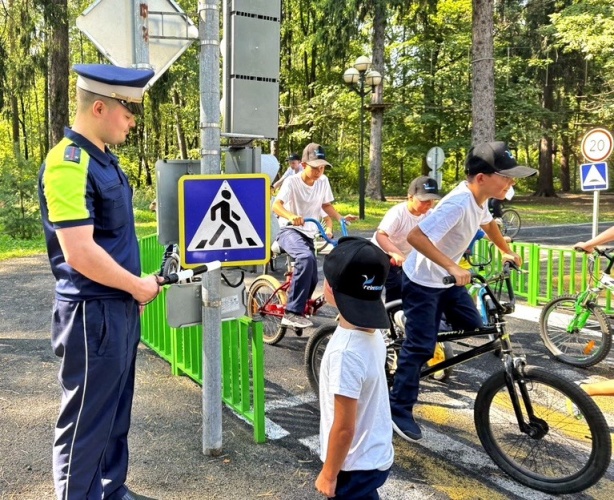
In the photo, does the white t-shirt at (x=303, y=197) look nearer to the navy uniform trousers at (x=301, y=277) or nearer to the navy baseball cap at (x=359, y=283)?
the navy uniform trousers at (x=301, y=277)

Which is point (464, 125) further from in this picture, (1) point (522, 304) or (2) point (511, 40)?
(1) point (522, 304)

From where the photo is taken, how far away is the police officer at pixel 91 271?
7.75ft

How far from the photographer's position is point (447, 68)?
3025 centimetres

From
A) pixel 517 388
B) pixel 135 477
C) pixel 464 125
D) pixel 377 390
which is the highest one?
pixel 464 125

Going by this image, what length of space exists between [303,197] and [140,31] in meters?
3.09

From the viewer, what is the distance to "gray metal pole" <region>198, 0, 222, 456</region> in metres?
3.32

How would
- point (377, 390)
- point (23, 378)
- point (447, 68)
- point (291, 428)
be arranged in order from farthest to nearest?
point (447, 68), point (23, 378), point (291, 428), point (377, 390)

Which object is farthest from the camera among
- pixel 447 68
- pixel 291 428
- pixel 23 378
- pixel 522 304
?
pixel 447 68

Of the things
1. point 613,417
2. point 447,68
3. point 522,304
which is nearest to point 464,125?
point 447,68

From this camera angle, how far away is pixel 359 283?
232cm

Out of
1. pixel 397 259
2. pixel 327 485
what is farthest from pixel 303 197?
pixel 327 485

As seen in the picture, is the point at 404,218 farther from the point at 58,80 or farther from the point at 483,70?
the point at 58,80

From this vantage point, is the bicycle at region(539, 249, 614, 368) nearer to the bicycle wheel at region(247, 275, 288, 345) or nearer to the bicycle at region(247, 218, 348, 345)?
the bicycle at region(247, 218, 348, 345)

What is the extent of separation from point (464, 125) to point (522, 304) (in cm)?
2396
